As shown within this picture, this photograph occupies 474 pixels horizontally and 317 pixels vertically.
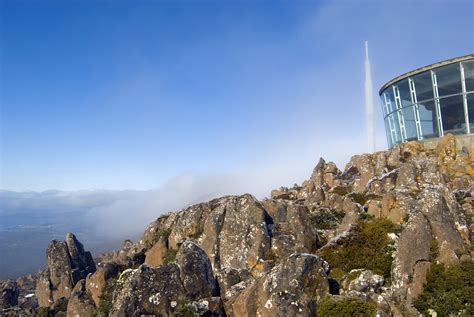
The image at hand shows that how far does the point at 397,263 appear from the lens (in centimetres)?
2252

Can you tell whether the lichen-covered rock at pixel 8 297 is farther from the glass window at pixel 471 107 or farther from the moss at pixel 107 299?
the glass window at pixel 471 107

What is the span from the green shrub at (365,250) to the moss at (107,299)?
16171mm

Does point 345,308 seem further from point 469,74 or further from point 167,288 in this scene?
point 469,74

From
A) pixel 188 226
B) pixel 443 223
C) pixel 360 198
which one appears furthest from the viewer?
pixel 360 198

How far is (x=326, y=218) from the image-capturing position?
36.9 meters

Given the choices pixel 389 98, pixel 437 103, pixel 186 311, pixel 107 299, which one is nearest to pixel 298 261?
pixel 186 311

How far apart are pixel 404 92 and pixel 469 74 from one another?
11.0m

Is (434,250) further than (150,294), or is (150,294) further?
(434,250)

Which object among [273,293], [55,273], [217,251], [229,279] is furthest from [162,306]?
[55,273]

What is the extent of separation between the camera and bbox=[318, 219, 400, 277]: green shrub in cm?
2453

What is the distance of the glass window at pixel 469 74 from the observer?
183 feet

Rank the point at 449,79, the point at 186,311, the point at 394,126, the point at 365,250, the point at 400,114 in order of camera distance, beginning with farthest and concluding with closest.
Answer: the point at 394,126, the point at 400,114, the point at 449,79, the point at 365,250, the point at 186,311

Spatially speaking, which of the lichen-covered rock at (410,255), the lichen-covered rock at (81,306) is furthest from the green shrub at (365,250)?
the lichen-covered rock at (81,306)

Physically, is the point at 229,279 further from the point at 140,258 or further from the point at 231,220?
the point at 140,258
